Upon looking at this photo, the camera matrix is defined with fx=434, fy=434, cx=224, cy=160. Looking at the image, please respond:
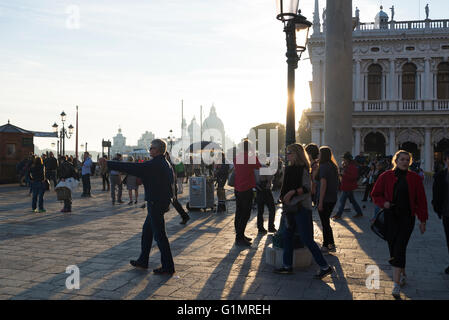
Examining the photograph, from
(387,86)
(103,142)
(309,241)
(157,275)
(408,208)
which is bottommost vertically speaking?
(157,275)

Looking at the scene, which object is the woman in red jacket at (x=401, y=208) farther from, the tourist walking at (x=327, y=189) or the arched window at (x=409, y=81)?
the arched window at (x=409, y=81)

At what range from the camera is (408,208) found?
194 inches

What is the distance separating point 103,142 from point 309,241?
27004 mm

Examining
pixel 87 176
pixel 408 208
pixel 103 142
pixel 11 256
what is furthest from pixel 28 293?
pixel 103 142

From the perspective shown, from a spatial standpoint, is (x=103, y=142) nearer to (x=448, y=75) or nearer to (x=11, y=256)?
(x=11, y=256)

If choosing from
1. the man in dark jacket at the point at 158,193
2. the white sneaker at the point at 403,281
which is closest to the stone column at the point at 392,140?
the white sneaker at the point at 403,281

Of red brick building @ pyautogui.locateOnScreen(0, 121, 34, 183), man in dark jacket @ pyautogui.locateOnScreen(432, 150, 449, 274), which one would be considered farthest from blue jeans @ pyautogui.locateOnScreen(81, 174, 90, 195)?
man in dark jacket @ pyautogui.locateOnScreen(432, 150, 449, 274)

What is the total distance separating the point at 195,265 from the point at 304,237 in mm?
1678

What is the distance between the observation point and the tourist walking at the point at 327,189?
7012 millimetres

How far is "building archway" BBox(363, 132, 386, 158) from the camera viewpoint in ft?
118

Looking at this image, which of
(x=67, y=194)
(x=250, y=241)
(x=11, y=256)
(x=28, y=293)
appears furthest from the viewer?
(x=67, y=194)

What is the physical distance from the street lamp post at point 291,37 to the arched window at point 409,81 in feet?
106

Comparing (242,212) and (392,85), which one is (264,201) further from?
(392,85)

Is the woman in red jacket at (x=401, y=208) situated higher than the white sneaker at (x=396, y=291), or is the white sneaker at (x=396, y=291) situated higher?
the woman in red jacket at (x=401, y=208)
